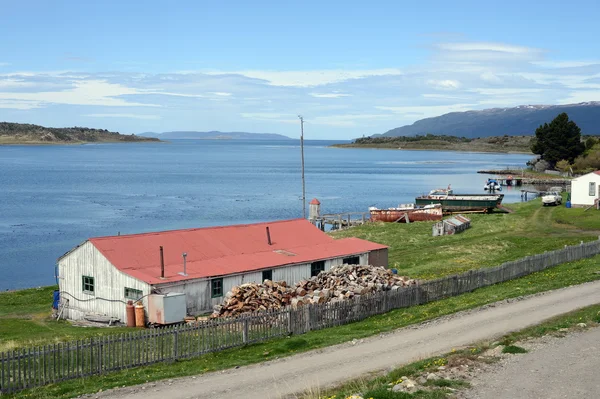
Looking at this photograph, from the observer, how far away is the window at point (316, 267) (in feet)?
116

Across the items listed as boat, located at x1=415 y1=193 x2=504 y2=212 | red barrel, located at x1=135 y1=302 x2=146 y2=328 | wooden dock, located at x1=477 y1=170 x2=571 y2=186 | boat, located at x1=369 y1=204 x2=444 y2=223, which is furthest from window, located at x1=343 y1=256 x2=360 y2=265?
wooden dock, located at x1=477 y1=170 x2=571 y2=186

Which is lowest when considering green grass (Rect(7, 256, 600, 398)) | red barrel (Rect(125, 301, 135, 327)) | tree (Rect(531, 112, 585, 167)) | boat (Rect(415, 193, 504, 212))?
boat (Rect(415, 193, 504, 212))

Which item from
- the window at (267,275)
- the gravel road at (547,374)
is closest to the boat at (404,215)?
the window at (267,275)

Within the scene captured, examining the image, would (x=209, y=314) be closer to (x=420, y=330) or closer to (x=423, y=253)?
(x=420, y=330)

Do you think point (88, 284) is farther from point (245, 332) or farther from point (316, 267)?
point (245, 332)

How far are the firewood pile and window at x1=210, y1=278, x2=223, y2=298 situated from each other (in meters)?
1.18

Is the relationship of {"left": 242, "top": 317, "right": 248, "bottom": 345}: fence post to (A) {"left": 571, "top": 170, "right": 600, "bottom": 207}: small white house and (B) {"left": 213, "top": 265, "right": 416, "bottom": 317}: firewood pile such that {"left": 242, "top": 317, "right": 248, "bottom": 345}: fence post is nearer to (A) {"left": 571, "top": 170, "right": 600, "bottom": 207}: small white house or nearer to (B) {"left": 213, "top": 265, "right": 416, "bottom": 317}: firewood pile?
(B) {"left": 213, "top": 265, "right": 416, "bottom": 317}: firewood pile

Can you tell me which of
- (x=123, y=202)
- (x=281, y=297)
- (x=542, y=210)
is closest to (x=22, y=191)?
(x=123, y=202)

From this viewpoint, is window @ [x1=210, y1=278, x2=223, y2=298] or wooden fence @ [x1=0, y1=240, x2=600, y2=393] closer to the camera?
wooden fence @ [x1=0, y1=240, x2=600, y2=393]

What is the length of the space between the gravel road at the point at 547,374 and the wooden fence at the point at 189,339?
8140 mm

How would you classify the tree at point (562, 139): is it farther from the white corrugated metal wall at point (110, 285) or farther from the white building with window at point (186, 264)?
the white corrugated metal wall at point (110, 285)

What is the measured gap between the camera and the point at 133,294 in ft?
99.5

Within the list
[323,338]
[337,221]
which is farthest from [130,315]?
[337,221]

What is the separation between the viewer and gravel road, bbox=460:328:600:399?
1580cm
